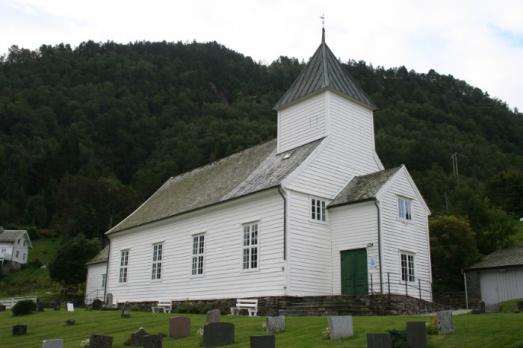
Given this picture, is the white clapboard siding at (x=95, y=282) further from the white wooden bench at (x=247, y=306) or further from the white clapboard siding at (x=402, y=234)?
the white clapboard siding at (x=402, y=234)

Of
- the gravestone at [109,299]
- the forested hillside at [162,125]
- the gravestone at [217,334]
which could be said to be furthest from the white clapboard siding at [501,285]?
the forested hillside at [162,125]

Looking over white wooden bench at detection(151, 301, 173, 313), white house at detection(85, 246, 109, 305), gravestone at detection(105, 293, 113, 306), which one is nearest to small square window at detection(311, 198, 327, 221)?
white wooden bench at detection(151, 301, 173, 313)

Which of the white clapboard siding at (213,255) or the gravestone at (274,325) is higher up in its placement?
the white clapboard siding at (213,255)

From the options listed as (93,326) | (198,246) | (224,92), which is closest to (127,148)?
(224,92)

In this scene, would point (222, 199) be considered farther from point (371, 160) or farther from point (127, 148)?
point (127, 148)

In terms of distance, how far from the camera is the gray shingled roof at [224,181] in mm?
28328

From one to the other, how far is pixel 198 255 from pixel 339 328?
52.9 feet

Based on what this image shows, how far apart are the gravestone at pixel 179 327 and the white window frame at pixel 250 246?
8908 mm

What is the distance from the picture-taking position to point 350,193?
27.0 m

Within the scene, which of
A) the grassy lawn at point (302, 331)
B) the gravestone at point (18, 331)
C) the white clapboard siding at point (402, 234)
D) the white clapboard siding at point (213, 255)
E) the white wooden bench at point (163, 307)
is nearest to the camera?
the grassy lawn at point (302, 331)

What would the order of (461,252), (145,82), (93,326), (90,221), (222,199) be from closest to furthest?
(93,326) → (222,199) → (461,252) → (90,221) → (145,82)

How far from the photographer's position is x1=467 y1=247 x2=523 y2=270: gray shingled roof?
28.9 m

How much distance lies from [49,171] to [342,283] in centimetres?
9652

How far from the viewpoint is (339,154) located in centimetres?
2884
